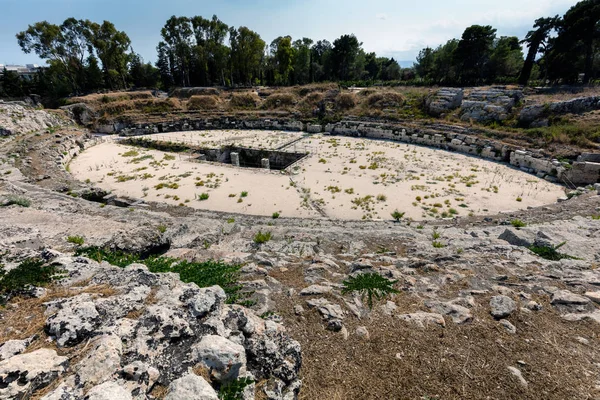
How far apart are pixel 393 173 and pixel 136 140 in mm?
28028

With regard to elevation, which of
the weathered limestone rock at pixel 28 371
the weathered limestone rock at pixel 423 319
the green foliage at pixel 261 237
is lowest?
the green foliage at pixel 261 237

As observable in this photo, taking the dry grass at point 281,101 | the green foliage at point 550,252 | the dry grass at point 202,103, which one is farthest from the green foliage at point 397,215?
the dry grass at point 202,103

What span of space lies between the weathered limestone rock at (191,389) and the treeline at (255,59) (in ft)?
178

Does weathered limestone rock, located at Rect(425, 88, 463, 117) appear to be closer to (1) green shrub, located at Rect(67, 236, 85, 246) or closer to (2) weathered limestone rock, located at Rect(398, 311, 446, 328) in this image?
(2) weathered limestone rock, located at Rect(398, 311, 446, 328)

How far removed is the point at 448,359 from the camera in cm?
431

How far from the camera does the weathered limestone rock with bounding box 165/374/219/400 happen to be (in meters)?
2.89

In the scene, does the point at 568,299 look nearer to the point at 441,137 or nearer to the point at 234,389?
the point at 234,389

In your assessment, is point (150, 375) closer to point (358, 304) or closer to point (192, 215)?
point (358, 304)

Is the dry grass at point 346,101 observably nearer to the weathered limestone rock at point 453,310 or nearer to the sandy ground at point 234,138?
the sandy ground at point 234,138

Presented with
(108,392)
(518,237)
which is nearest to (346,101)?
(518,237)

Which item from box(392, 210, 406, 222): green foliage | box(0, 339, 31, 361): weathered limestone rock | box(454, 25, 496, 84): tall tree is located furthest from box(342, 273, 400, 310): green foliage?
box(454, 25, 496, 84): tall tree

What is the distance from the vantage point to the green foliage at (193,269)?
5938 millimetres

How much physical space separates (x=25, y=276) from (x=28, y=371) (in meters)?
2.82

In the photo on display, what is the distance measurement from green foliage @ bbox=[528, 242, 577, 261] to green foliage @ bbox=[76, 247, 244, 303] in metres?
9.17
